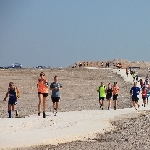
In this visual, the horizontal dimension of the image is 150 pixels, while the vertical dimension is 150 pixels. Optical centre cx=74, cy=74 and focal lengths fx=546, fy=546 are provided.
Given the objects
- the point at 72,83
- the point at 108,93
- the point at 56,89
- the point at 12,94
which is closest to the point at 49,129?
the point at 56,89

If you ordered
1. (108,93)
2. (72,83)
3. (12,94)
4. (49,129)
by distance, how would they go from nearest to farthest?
(49,129) < (12,94) < (108,93) < (72,83)

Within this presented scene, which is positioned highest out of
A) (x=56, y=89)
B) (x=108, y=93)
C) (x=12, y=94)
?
(x=56, y=89)

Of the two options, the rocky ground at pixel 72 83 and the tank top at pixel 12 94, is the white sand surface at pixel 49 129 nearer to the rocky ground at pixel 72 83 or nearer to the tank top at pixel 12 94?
the tank top at pixel 12 94

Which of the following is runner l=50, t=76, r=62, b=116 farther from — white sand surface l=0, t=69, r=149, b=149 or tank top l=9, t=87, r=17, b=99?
tank top l=9, t=87, r=17, b=99

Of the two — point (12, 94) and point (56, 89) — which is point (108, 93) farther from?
point (12, 94)

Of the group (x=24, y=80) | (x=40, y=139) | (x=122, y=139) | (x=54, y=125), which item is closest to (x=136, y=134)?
(x=122, y=139)

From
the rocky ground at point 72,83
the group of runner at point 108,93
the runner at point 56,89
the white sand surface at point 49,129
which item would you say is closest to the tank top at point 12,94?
the runner at point 56,89

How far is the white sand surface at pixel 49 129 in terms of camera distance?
554 inches

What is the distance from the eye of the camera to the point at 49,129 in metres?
15.8

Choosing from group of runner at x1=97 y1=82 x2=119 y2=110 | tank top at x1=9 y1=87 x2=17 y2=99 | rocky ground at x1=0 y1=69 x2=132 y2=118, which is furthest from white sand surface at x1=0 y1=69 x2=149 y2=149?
rocky ground at x1=0 y1=69 x2=132 y2=118

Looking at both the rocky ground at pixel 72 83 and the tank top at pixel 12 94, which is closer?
the tank top at pixel 12 94

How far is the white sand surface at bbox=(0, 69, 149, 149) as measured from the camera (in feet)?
46.2

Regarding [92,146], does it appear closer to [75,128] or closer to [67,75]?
[75,128]

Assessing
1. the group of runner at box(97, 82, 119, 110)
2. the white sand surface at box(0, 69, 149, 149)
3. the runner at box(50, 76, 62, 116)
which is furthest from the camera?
the group of runner at box(97, 82, 119, 110)
